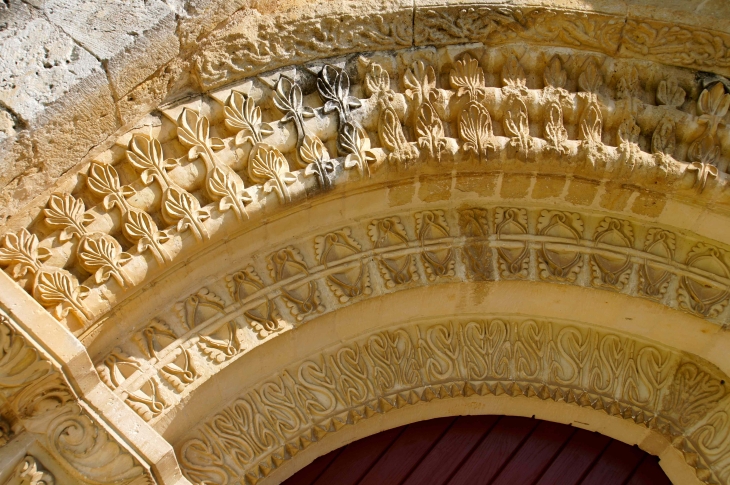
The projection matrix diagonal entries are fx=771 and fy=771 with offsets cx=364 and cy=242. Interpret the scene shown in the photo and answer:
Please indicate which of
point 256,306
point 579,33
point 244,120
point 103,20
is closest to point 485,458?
point 256,306

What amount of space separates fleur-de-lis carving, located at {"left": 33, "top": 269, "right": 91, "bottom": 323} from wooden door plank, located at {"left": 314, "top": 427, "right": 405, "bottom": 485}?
4.33ft

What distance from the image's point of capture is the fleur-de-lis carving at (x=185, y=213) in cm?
295

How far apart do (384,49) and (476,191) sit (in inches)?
29.8

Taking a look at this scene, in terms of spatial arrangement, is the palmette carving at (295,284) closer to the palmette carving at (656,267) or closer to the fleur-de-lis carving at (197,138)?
the fleur-de-lis carving at (197,138)

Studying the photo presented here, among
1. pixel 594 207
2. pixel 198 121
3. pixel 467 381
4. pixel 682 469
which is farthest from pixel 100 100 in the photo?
pixel 682 469

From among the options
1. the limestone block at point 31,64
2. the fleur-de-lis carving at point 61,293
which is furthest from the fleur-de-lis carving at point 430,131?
the fleur-de-lis carving at point 61,293

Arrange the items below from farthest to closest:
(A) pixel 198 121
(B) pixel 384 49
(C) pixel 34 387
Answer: (B) pixel 384 49 < (A) pixel 198 121 < (C) pixel 34 387

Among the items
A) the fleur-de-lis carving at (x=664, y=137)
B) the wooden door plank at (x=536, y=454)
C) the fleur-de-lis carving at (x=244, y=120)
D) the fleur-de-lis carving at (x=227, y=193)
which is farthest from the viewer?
the wooden door plank at (x=536, y=454)

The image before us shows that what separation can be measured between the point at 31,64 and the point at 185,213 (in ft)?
2.51

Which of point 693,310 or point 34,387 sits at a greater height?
point 693,310

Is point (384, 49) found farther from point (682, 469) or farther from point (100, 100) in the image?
point (682, 469)

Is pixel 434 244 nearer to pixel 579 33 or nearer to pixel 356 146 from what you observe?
pixel 356 146

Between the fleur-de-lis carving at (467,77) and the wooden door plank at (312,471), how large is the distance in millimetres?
1721

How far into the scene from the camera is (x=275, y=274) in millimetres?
3215
